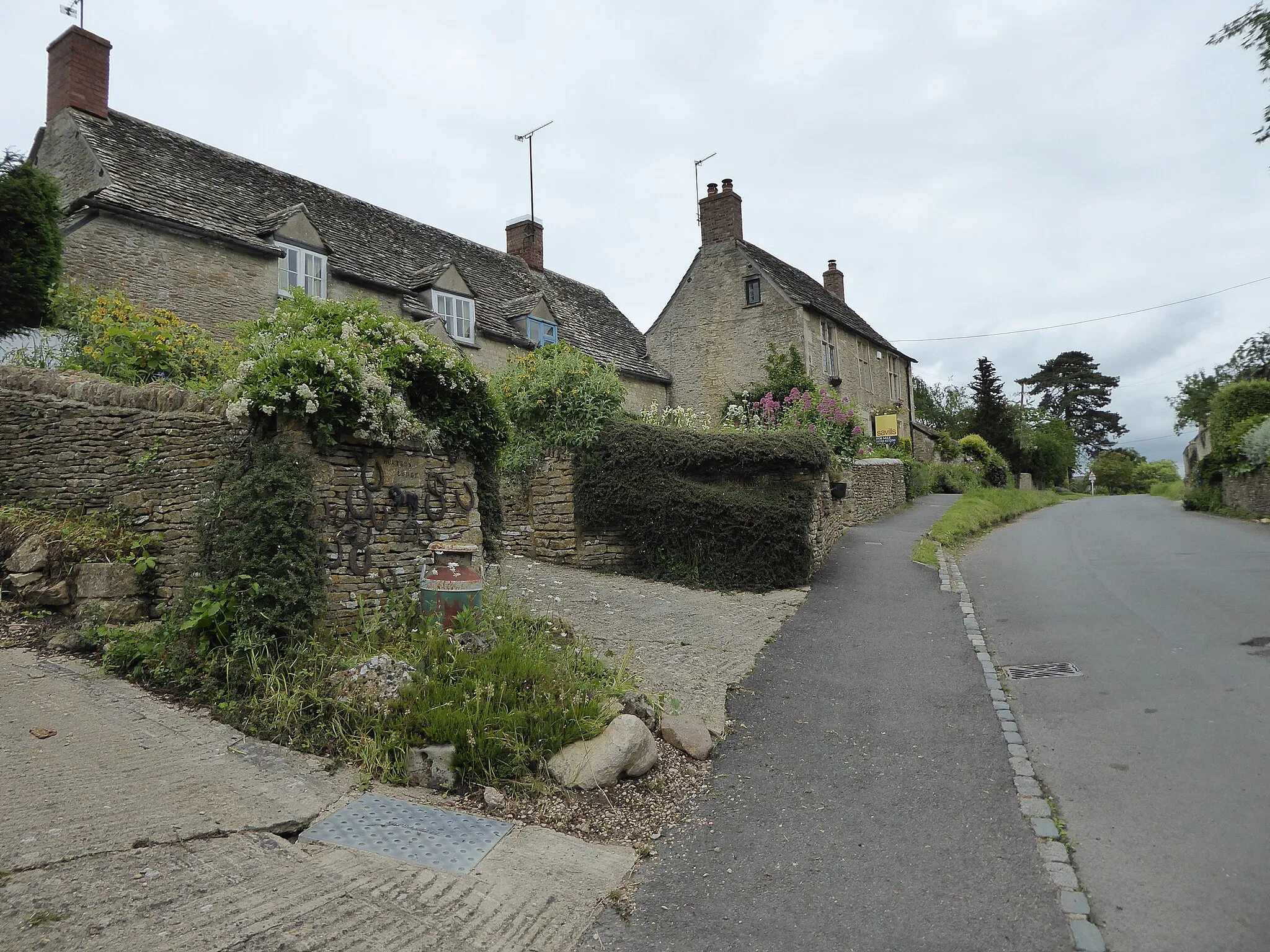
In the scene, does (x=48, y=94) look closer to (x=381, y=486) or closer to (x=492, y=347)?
(x=492, y=347)

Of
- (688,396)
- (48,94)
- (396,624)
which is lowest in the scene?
(396,624)

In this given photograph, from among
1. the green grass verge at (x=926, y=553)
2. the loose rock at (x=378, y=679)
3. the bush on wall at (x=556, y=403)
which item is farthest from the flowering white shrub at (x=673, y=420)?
the loose rock at (x=378, y=679)

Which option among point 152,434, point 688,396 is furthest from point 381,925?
point 688,396

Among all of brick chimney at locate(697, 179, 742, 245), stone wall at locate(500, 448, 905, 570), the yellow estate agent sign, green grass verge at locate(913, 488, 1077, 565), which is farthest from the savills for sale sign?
stone wall at locate(500, 448, 905, 570)

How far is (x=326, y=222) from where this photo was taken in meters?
19.9

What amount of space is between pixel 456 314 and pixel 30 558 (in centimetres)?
1389

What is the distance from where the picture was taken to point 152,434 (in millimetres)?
7738

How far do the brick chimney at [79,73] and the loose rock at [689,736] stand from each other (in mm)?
18081

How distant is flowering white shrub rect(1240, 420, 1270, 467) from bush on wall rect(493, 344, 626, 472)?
58.7 ft

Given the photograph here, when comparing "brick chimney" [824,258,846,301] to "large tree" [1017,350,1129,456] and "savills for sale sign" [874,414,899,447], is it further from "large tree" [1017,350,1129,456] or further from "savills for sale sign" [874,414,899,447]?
"large tree" [1017,350,1129,456]

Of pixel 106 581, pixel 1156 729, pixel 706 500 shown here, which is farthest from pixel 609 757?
pixel 706 500

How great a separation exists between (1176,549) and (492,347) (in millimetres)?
16506

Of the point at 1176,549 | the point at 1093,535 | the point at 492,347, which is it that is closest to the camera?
the point at 1176,549

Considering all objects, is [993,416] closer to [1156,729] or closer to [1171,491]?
[1171,491]
